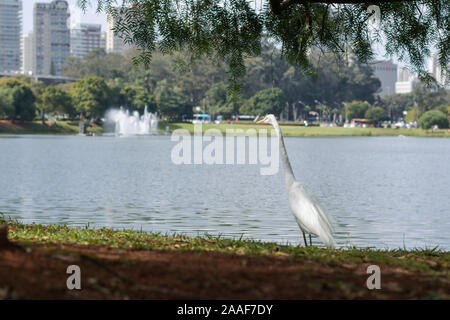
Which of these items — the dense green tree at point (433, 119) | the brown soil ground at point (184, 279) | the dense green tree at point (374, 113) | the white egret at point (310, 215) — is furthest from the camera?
the dense green tree at point (374, 113)

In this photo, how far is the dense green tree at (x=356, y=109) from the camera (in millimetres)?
145375

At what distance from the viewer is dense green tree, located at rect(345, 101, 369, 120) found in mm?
145375

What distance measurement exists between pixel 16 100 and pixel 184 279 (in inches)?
3577

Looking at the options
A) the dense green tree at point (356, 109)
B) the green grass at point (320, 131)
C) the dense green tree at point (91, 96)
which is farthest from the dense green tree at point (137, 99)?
the dense green tree at point (356, 109)

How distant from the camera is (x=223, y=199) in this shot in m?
23.5

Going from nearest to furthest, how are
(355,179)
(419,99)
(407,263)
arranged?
(407,263) → (355,179) → (419,99)

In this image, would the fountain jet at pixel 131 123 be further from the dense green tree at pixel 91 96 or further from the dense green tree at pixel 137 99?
the dense green tree at pixel 91 96

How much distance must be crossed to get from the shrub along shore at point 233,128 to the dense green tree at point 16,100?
183 centimetres

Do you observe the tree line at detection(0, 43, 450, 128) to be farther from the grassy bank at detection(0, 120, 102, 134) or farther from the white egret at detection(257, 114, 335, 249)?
the white egret at detection(257, 114, 335, 249)

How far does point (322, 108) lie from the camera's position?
143 metres

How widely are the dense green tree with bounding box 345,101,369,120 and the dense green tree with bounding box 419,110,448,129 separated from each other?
1549 centimetres

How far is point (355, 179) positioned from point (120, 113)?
7803cm
